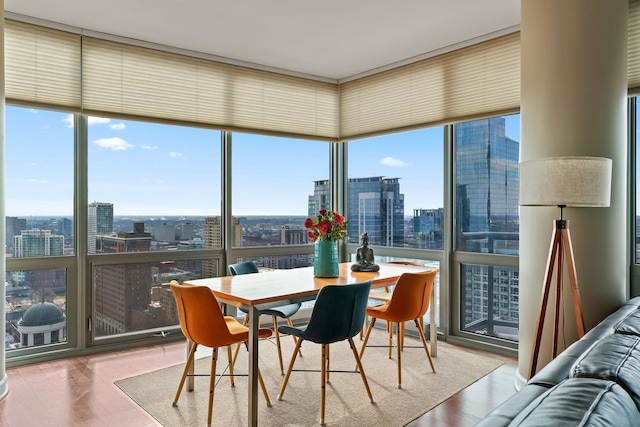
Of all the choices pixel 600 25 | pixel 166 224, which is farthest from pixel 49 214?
pixel 600 25

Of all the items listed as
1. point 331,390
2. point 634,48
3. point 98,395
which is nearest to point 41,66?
point 98,395

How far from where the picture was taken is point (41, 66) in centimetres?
381

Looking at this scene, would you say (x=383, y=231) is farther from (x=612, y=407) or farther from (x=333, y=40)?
(x=612, y=407)

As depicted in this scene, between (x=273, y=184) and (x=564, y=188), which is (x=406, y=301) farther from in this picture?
(x=273, y=184)

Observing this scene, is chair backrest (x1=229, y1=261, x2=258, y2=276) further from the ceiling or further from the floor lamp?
the floor lamp

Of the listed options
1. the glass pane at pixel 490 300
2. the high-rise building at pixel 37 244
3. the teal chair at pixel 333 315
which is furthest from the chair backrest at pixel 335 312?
the high-rise building at pixel 37 244

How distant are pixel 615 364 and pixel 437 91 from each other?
3489mm

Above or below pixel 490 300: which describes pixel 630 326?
above

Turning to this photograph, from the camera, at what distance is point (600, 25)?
280cm

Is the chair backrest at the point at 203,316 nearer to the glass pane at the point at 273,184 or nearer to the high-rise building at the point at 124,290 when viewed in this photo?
the high-rise building at the point at 124,290

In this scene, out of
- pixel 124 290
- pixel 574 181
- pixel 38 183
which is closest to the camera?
pixel 574 181

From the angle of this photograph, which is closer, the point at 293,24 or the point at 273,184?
the point at 293,24

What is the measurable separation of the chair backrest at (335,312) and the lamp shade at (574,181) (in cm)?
115

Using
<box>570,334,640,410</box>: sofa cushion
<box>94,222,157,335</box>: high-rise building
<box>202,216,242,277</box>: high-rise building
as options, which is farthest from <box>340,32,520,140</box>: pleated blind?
<box>570,334,640,410</box>: sofa cushion
